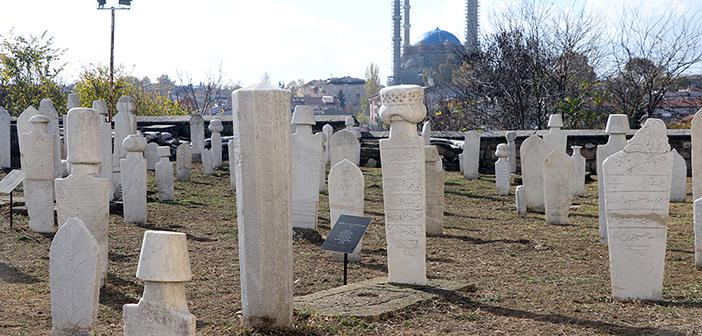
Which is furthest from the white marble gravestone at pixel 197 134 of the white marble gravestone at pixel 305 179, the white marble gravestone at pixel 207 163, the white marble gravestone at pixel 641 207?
the white marble gravestone at pixel 641 207

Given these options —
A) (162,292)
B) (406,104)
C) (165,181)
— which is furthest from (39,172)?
(162,292)

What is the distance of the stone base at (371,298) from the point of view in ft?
24.6

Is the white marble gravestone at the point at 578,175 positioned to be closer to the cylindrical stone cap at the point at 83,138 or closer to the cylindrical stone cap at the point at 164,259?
the cylindrical stone cap at the point at 83,138

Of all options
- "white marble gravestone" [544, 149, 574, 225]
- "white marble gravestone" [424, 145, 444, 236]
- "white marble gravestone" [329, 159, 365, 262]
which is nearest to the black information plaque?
"white marble gravestone" [329, 159, 365, 262]

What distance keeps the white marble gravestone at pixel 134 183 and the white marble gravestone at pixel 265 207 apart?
651 centimetres

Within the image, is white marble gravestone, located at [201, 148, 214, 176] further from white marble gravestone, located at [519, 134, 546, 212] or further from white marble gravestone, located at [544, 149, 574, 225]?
white marble gravestone, located at [544, 149, 574, 225]

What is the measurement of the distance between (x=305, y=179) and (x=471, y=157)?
965 cm

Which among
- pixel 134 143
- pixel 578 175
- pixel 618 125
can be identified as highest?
pixel 618 125

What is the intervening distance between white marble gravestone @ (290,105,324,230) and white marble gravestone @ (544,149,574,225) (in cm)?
314

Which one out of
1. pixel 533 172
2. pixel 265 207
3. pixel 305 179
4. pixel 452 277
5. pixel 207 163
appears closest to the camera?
pixel 265 207

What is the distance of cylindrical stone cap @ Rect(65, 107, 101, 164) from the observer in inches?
349

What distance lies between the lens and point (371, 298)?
7957 millimetres

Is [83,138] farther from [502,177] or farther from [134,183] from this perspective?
[502,177]

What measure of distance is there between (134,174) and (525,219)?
547 centimetres
